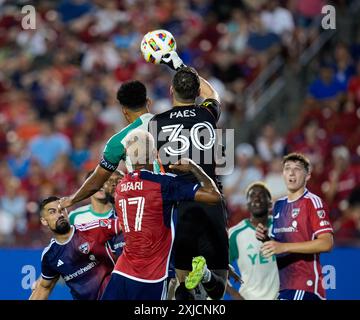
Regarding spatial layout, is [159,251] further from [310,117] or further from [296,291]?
[310,117]

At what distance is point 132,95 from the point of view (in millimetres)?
9633

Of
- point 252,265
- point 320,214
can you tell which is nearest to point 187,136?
point 320,214

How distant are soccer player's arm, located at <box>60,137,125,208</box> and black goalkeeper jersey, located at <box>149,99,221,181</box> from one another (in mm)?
362

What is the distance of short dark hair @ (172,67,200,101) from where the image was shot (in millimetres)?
9398

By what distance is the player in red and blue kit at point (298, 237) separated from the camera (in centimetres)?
973

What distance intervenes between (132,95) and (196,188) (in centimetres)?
148

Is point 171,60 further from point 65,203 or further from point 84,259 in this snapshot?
point 84,259

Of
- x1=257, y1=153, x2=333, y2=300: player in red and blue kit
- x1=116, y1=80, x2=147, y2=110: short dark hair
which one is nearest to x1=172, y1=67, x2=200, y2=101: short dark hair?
x1=116, y1=80, x2=147, y2=110: short dark hair

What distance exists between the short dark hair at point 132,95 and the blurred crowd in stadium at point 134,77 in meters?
4.47

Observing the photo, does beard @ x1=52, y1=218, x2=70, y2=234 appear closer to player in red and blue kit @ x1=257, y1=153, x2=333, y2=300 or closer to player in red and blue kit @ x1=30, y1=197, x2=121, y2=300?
player in red and blue kit @ x1=30, y1=197, x2=121, y2=300

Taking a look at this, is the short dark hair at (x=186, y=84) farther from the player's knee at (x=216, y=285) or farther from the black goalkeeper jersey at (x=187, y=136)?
the player's knee at (x=216, y=285)

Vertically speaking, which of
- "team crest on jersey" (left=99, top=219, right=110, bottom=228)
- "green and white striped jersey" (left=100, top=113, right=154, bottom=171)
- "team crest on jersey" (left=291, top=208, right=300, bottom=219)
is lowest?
"team crest on jersey" (left=99, top=219, right=110, bottom=228)

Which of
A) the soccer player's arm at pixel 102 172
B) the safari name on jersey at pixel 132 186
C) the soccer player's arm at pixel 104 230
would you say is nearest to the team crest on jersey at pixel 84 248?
the soccer player's arm at pixel 104 230

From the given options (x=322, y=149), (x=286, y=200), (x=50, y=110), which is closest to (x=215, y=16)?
(x=50, y=110)
